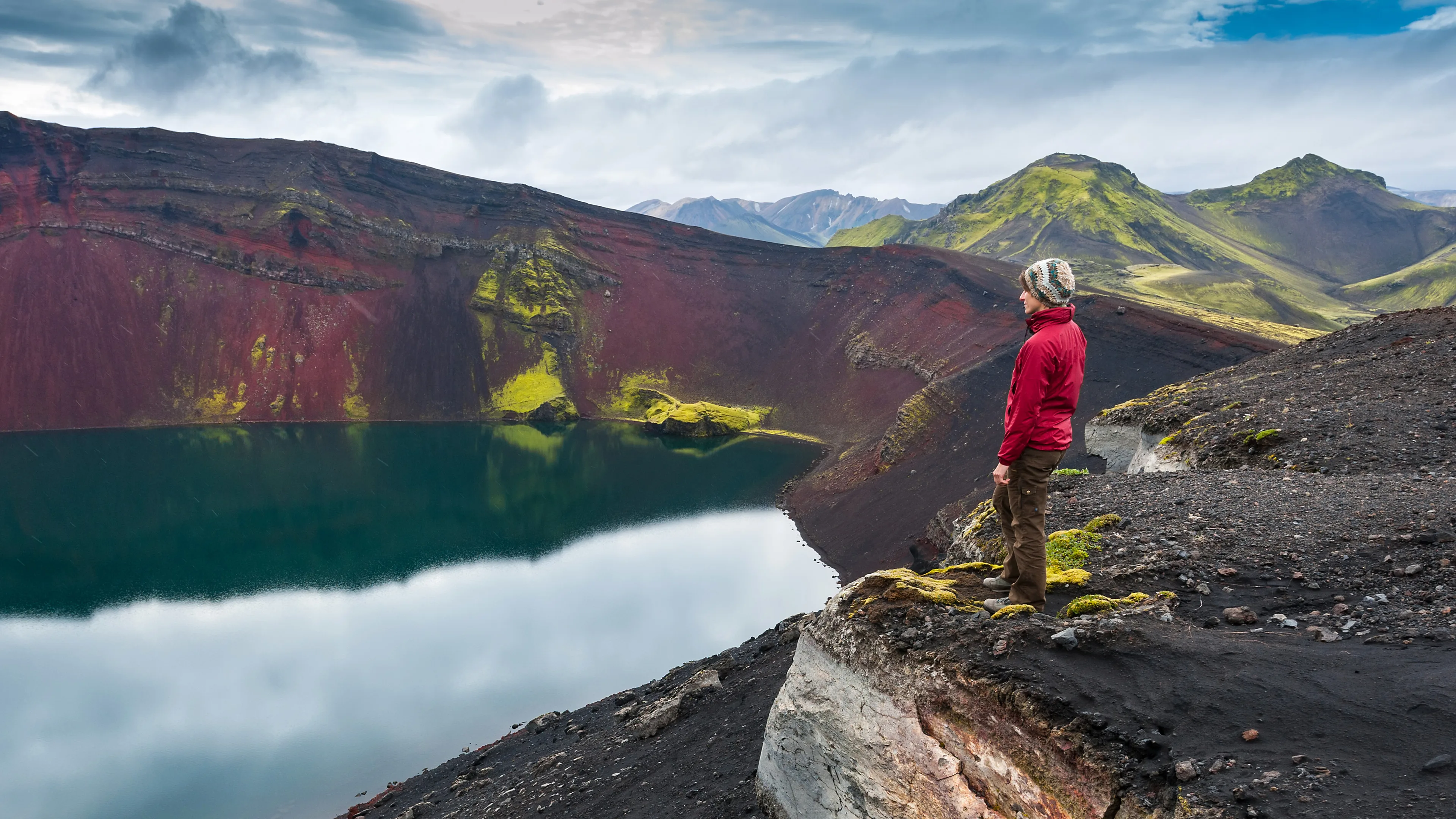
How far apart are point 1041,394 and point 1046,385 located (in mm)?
98

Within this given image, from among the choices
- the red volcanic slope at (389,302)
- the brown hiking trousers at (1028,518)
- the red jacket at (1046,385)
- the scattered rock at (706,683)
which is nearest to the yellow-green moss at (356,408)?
the red volcanic slope at (389,302)

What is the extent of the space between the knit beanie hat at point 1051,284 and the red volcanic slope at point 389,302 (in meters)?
45.8

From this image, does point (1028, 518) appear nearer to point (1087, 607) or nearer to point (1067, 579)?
point (1087, 607)

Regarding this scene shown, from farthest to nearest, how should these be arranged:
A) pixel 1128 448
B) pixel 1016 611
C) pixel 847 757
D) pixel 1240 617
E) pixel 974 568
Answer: pixel 1128 448 < pixel 974 568 < pixel 847 757 < pixel 1016 611 < pixel 1240 617

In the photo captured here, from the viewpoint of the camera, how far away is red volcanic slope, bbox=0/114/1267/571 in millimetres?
61594

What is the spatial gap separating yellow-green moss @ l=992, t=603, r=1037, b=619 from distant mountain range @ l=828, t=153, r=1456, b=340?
9349 cm

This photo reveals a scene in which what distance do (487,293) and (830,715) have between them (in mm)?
72250

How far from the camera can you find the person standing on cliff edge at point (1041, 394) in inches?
255

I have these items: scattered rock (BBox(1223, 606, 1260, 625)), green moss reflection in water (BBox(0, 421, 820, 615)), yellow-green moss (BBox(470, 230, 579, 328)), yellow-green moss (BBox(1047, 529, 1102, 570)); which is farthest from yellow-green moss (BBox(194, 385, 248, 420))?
scattered rock (BBox(1223, 606, 1260, 625))

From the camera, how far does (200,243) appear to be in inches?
2717

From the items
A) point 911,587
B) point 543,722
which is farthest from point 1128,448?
point 543,722

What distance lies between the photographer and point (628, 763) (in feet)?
44.2

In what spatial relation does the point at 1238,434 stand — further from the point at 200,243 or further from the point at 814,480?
the point at 200,243

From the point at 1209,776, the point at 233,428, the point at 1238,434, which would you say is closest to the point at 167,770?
the point at 1209,776
